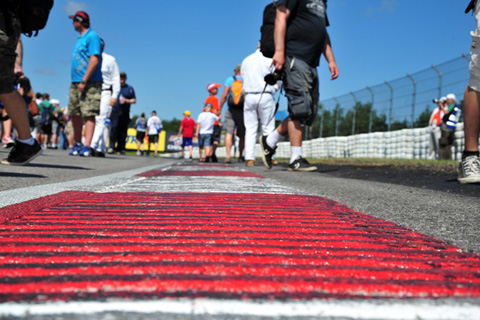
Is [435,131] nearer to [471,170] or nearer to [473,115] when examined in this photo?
[473,115]

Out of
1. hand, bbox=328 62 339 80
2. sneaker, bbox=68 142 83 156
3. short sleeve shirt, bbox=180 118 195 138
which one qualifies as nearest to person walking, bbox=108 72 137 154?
short sleeve shirt, bbox=180 118 195 138

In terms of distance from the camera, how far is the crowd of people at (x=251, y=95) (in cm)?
363

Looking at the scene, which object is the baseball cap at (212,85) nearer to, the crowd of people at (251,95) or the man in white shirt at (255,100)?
the crowd of people at (251,95)

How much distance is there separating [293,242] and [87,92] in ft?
22.9

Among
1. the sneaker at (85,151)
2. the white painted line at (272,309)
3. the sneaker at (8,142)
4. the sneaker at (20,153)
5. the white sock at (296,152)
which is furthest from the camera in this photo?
the sneaker at (85,151)

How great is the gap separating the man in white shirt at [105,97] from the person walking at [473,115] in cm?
623

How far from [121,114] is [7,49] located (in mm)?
9993

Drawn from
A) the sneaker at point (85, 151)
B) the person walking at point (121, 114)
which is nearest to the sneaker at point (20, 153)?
the sneaker at point (85, 151)

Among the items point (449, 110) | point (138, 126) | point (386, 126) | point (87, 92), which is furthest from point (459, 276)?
point (386, 126)

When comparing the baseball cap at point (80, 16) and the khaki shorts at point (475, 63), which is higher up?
the baseball cap at point (80, 16)

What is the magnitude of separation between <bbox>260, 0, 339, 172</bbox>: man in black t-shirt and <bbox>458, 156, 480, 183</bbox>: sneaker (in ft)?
6.22

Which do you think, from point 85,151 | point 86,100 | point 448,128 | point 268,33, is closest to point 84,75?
point 86,100

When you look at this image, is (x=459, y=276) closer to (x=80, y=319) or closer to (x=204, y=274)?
(x=204, y=274)

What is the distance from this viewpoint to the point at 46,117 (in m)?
15.5
